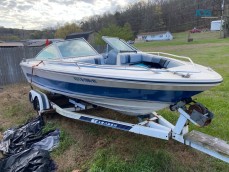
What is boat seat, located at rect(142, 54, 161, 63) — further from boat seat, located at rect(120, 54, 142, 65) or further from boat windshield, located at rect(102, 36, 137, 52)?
boat windshield, located at rect(102, 36, 137, 52)

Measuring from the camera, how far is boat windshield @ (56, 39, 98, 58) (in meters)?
4.59

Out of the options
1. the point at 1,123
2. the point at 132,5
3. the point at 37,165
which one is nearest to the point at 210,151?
the point at 37,165

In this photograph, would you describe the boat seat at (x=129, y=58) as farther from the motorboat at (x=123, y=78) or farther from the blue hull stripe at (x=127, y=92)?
the blue hull stripe at (x=127, y=92)

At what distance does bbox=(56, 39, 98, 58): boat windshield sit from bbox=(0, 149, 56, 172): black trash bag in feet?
6.92

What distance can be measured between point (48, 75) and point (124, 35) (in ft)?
92.1

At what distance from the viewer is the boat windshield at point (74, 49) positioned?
459 cm

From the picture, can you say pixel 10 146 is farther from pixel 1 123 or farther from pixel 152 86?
pixel 152 86

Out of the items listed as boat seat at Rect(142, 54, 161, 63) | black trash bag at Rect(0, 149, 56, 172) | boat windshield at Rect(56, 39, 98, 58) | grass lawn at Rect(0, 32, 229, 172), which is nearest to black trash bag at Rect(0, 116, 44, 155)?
grass lawn at Rect(0, 32, 229, 172)

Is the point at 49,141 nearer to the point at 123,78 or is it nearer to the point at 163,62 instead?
the point at 123,78

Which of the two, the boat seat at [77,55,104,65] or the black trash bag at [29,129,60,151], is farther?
the boat seat at [77,55,104,65]

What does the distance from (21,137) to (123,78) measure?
83.3 inches

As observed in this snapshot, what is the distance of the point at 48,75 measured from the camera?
4.15 metres

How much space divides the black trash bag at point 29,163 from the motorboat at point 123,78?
41.2 inches

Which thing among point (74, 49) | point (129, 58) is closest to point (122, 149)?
point (129, 58)
